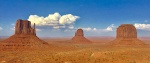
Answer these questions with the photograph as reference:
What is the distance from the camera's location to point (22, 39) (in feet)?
332

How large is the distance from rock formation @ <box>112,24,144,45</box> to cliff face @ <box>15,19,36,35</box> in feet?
152

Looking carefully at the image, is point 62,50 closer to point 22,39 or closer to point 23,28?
point 22,39

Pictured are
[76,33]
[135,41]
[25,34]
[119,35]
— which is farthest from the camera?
[76,33]

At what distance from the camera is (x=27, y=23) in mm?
108688

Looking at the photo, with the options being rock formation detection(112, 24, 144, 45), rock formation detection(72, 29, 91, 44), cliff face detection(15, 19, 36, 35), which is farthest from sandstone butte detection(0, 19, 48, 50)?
rock formation detection(72, 29, 91, 44)

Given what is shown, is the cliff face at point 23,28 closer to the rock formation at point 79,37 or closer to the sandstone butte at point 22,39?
the sandstone butte at point 22,39

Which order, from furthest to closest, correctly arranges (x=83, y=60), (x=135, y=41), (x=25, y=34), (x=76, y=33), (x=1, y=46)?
(x=76, y=33) → (x=135, y=41) → (x=25, y=34) → (x=1, y=46) → (x=83, y=60)

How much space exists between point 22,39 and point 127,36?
183 feet

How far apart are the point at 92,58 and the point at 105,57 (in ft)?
10.3

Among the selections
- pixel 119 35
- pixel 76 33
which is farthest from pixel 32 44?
pixel 76 33

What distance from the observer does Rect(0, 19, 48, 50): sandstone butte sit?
3761 inches

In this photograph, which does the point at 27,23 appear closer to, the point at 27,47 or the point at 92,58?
the point at 27,47

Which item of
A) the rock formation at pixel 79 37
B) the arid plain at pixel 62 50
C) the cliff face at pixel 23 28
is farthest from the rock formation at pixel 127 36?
the rock formation at pixel 79 37

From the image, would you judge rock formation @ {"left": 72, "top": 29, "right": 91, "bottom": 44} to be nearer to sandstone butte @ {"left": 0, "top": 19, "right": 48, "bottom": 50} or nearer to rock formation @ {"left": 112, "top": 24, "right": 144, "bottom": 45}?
rock formation @ {"left": 112, "top": 24, "right": 144, "bottom": 45}
